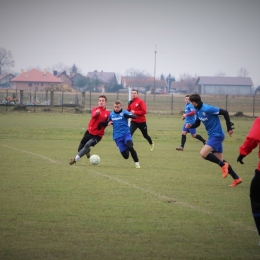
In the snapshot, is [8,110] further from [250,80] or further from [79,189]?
[250,80]

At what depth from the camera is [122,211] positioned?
8445 millimetres

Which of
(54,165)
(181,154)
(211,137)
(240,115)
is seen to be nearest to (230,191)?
(211,137)

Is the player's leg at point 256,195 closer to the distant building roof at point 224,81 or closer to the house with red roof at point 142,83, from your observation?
the distant building roof at point 224,81

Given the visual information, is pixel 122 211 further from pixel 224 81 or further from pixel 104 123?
pixel 224 81

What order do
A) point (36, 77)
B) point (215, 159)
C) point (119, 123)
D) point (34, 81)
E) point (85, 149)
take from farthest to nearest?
point (36, 77) → point (34, 81) → point (119, 123) → point (85, 149) → point (215, 159)

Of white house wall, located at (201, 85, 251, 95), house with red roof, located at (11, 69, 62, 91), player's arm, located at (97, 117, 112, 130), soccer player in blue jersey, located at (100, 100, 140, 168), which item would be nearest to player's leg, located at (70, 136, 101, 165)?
player's arm, located at (97, 117, 112, 130)

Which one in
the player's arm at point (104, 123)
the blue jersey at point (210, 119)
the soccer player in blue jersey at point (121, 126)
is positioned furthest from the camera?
the player's arm at point (104, 123)

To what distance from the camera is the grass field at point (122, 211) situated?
641 centimetres

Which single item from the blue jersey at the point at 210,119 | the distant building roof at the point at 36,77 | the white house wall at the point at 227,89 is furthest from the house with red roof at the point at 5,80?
the blue jersey at the point at 210,119

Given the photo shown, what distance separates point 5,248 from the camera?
20.7 feet

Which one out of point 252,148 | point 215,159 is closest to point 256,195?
point 252,148

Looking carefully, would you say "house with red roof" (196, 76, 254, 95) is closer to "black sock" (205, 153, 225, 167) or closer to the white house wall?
the white house wall

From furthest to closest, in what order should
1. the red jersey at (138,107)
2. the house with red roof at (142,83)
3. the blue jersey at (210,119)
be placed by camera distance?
1. the house with red roof at (142,83)
2. the red jersey at (138,107)
3. the blue jersey at (210,119)

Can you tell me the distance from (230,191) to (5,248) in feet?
18.5
